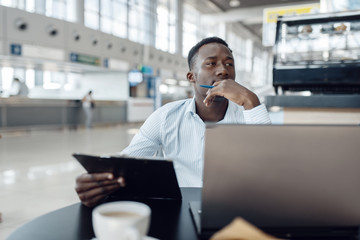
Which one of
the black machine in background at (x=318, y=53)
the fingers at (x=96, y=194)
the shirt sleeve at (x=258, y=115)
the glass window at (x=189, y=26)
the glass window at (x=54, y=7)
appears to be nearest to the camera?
the fingers at (x=96, y=194)

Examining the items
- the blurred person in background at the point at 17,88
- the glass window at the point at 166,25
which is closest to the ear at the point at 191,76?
the blurred person in background at the point at 17,88

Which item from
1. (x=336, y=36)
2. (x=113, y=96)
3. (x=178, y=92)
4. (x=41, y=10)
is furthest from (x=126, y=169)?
(x=178, y=92)

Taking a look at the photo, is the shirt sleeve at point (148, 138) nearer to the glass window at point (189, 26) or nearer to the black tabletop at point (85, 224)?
the black tabletop at point (85, 224)

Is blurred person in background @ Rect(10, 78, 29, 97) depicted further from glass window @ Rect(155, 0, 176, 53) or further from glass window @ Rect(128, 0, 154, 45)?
glass window @ Rect(155, 0, 176, 53)

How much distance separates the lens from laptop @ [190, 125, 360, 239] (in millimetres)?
590

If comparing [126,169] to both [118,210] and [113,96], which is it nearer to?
[118,210]

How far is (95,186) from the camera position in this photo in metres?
0.82

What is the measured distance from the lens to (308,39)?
1.99 metres

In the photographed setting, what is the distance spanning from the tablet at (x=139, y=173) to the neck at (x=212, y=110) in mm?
578

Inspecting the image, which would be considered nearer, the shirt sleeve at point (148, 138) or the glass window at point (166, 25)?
the shirt sleeve at point (148, 138)

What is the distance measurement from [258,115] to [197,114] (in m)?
0.36

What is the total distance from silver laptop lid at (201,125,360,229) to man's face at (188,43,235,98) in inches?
32.5

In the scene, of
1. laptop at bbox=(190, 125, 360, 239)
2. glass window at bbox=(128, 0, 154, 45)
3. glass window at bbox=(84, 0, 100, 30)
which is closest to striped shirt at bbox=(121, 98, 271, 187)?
laptop at bbox=(190, 125, 360, 239)

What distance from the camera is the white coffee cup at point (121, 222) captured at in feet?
1.62
